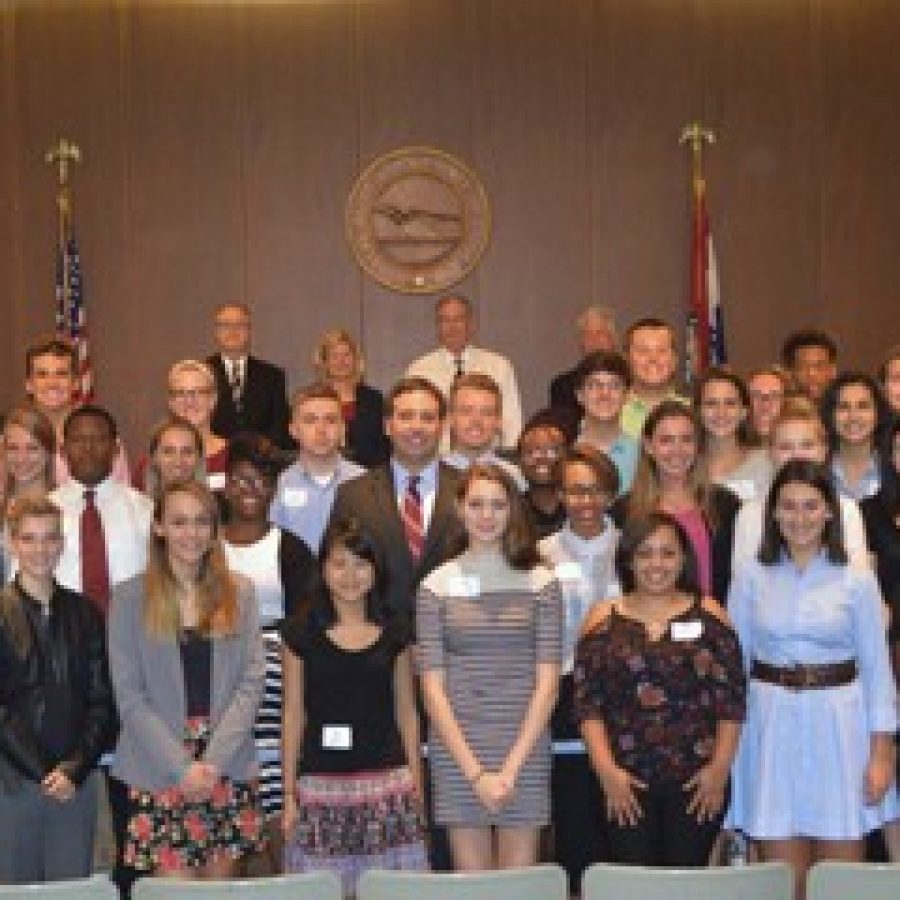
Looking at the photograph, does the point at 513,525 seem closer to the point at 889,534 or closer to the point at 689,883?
the point at 889,534

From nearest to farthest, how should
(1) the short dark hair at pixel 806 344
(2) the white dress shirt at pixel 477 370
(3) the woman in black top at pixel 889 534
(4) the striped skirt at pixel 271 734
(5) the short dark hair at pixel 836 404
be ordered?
(4) the striped skirt at pixel 271 734
(3) the woman in black top at pixel 889 534
(5) the short dark hair at pixel 836 404
(1) the short dark hair at pixel 806 344
(2) the white dress shirt at pixel 477 370

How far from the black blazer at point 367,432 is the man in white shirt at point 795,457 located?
2154 mm

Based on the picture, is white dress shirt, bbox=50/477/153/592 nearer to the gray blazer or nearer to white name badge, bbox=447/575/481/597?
the gray blazer

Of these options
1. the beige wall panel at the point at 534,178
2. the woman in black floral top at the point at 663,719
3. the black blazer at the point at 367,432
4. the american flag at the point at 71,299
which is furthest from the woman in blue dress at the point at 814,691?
the american flag at the point at 71,299

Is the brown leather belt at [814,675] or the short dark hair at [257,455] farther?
the short dark hair at [257,455]

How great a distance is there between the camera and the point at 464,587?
3781mm

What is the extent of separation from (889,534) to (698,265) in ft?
13.1

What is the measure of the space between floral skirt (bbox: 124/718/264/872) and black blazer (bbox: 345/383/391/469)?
2587 mm

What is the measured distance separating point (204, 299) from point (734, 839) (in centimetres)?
488

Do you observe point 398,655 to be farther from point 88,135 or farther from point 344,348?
point 88,135

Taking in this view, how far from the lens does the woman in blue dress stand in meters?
3.69

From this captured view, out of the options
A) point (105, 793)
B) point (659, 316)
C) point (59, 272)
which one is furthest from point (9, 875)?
point (659, 316)

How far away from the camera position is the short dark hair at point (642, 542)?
3777 mm

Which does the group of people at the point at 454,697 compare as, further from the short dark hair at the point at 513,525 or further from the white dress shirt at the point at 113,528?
the white dress shirt at the point at 113,528
